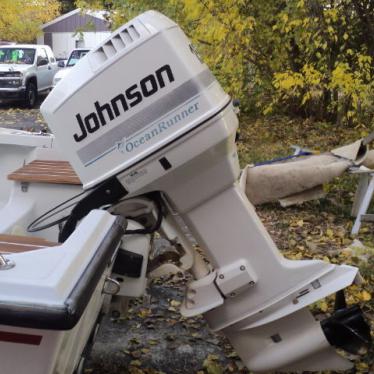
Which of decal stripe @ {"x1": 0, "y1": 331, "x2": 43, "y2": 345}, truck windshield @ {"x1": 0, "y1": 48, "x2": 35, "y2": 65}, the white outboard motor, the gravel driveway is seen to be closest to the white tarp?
the gravel driveway

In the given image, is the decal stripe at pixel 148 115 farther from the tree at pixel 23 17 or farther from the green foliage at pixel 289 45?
the tree at pixel 23 17

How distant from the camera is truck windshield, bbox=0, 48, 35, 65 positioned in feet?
57.4

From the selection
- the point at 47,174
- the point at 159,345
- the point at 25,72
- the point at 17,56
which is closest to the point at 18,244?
the point at 47,174

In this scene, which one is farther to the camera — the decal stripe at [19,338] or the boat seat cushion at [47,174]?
the boat seat cushion at [47,174]

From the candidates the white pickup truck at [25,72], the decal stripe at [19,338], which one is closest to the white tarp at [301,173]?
the decal stripe at [19,338]

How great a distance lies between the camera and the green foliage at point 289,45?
692cm

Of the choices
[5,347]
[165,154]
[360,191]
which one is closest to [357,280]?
[165,154]

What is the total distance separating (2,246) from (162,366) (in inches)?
60.0

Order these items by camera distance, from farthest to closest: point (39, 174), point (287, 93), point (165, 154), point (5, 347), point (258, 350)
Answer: point (287, 93)
point (39, 174)
point (258, 350)
point (165, 154)
point (5, 347)

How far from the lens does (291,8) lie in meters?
6.94

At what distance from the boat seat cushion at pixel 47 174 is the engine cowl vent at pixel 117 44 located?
1.04m

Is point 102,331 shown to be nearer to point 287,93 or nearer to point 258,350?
point 258,350

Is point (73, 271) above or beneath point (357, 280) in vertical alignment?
above

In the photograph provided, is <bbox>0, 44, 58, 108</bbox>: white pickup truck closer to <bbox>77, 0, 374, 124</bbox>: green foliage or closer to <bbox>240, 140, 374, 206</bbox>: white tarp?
<bbox>77, 0, 374, 124</bbox>: green foliage
